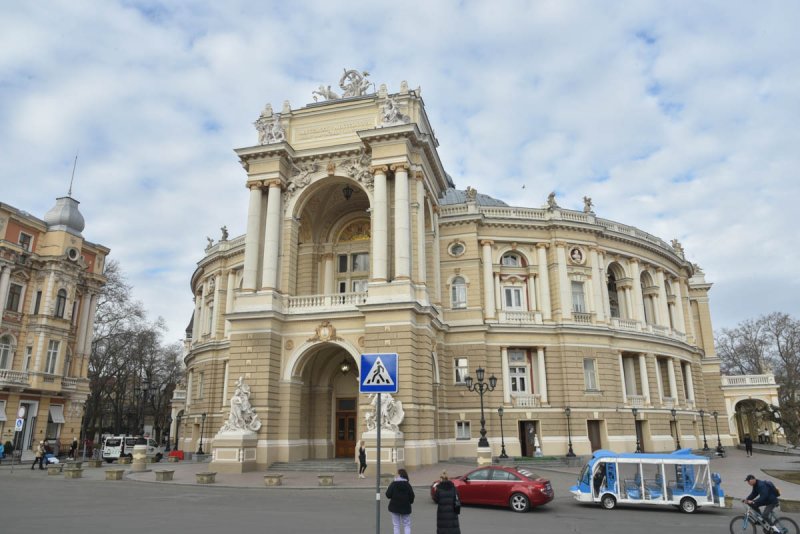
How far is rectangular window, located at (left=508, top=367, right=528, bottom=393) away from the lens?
3631 centimetres

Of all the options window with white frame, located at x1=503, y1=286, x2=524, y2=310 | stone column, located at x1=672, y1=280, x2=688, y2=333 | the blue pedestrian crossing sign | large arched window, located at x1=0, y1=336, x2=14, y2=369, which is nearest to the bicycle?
the blue pedestrian crossing sign

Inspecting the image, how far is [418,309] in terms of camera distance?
28031 millimetres

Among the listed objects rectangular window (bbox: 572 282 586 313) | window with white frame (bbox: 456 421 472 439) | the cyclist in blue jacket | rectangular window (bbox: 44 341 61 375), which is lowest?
the cyclist in blue jacket

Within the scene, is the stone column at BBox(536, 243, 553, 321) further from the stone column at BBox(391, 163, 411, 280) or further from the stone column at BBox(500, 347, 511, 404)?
the stone column at BBox(391, 163, 411, 280)

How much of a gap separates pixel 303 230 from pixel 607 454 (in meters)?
23.6

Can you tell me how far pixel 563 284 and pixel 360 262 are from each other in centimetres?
1317

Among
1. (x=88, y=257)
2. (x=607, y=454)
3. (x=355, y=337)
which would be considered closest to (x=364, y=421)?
(x=355, y=337)

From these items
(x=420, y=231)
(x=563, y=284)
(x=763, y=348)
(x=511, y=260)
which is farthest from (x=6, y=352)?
(x=763, y=348)

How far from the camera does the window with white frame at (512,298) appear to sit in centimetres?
3816

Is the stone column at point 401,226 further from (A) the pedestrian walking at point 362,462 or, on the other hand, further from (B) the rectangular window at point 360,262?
(A) the pedestrian walking at point 362,462

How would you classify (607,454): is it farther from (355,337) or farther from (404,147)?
(404,147)

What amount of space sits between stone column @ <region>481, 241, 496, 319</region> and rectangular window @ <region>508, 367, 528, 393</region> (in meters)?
3.69

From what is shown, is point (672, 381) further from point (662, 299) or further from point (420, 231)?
point (420, 231)

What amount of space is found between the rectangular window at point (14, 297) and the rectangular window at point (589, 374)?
40.9 meters
